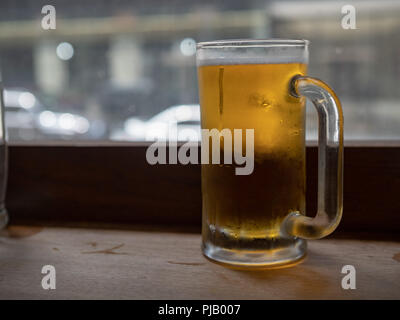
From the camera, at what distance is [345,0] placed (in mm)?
875

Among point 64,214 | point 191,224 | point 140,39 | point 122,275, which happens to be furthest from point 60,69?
point 122,275

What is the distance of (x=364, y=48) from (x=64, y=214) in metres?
0.62

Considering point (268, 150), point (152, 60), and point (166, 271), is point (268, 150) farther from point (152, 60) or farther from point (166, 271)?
point (152, 60)

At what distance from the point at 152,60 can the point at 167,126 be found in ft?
0.47

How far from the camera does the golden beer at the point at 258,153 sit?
603mm

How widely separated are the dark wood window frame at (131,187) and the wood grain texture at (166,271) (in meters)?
0.06

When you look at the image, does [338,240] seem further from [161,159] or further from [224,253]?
[161,159]

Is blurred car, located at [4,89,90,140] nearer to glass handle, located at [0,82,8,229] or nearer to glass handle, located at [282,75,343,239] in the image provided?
glass handle, located at [0,82,8,229]

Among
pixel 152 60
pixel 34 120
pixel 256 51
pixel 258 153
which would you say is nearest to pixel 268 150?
pixel 258 153

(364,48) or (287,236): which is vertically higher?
(364,48)

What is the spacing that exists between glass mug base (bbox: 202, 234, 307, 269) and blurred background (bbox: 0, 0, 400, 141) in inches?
10.7

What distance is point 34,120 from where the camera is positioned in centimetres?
105

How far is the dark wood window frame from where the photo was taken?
2.49 feet
